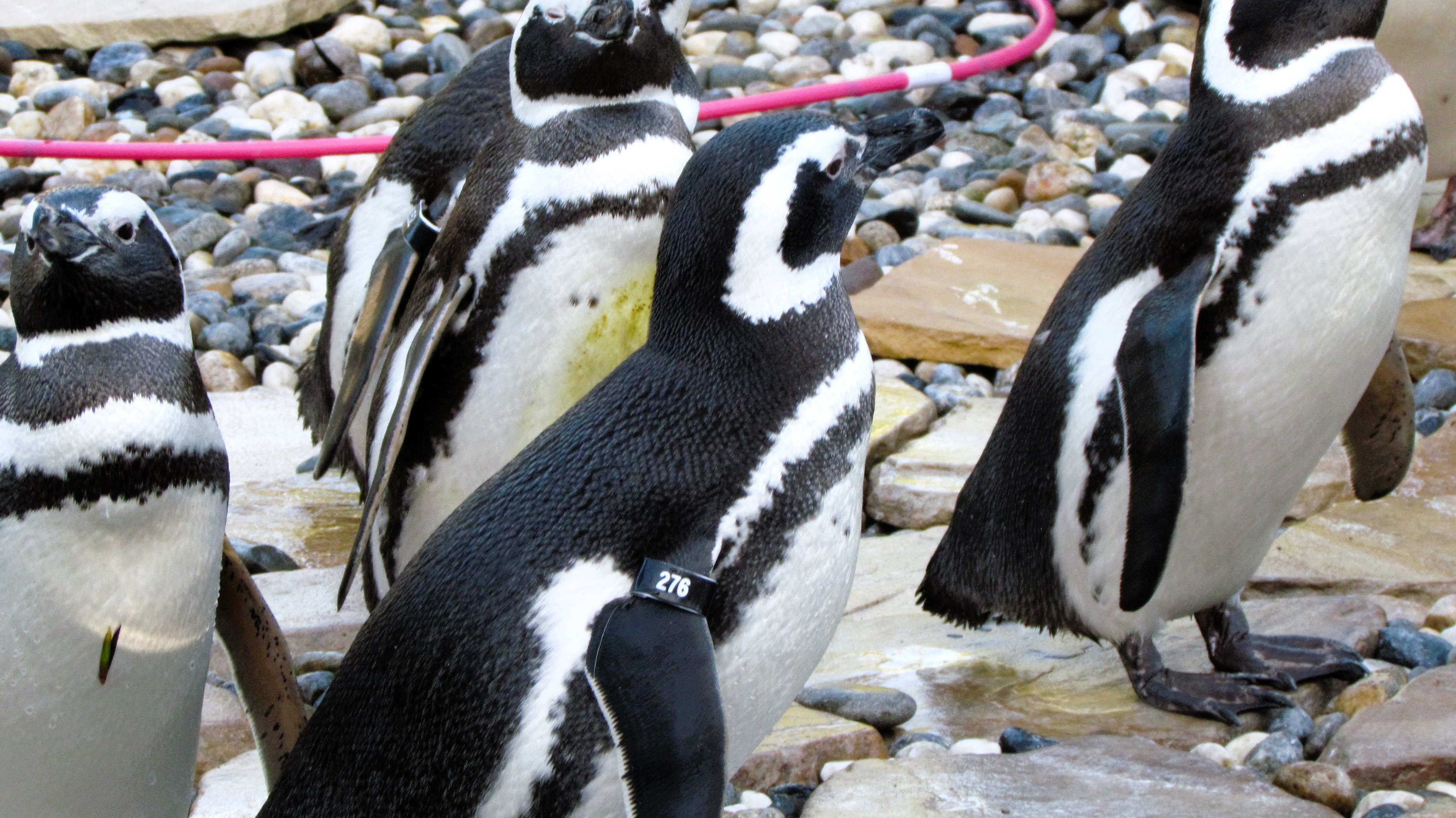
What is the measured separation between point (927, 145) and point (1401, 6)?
362cm

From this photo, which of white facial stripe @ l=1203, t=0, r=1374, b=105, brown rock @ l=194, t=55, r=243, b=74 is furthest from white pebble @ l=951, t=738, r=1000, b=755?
brown rock @ l=194, t=55, r=243, b=74

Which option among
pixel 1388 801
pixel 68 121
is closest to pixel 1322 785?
pixel 1388 801

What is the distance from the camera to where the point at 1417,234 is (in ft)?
17.1

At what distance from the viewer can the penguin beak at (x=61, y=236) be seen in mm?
2043

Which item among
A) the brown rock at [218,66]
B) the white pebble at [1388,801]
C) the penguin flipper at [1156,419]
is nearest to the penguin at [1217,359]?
the penguin flipper at [1156,419]

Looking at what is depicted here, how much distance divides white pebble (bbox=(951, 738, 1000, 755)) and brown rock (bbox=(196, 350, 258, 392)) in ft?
9.14

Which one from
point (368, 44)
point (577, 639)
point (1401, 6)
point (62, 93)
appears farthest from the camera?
point (368, 44)

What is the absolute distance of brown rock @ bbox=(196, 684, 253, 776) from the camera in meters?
2.66

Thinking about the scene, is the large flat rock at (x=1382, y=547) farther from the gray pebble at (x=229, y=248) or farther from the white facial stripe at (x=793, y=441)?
the gray pebble at (x=229, y=248)

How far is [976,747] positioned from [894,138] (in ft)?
3.36

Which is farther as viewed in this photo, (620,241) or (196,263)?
(196,263)

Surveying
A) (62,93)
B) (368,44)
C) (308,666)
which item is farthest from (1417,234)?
(62,93)

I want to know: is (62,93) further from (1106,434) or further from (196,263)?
(1106,434)

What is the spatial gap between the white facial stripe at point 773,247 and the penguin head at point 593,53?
28.1 inches
